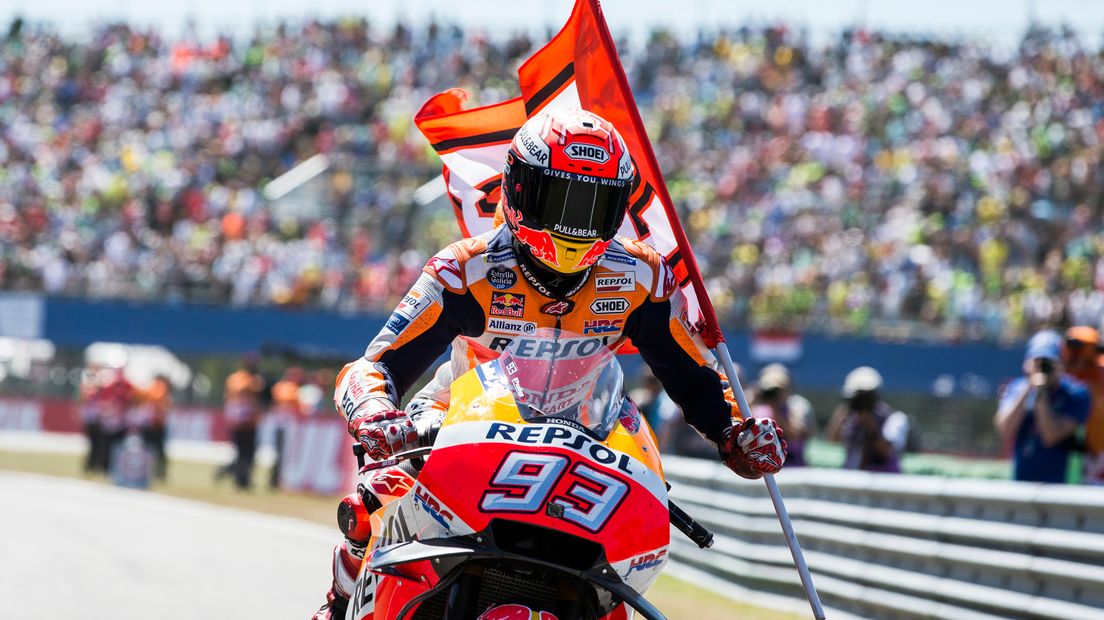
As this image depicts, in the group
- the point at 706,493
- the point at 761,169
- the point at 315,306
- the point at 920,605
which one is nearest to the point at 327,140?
the point at 315,306

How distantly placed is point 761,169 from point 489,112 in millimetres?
21508

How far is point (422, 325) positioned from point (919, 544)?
5379mm

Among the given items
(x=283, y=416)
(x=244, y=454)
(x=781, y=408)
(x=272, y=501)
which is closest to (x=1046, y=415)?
(x=781, y=408)

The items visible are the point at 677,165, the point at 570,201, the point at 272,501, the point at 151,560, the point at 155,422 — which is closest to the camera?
the point at 570,201

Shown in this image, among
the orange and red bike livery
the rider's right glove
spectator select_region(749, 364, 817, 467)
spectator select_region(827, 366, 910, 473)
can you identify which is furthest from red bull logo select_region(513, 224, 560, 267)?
spectator select_region(749, 364, 817, 467)

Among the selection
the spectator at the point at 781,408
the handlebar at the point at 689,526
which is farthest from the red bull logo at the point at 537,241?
the spectator at the point at 781,408

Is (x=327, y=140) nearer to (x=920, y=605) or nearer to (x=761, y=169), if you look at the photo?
(x=761, y=169)

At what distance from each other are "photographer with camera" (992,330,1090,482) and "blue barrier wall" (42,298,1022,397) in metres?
13.0

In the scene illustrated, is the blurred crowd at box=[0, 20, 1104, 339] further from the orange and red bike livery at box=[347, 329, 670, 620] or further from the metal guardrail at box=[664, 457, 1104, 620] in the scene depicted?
the orange and red bike livery at box=[347, 329, 670, 620]

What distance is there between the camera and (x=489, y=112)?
281 inches

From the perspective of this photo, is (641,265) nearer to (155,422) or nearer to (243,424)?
(243,424)

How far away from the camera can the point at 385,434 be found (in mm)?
4293

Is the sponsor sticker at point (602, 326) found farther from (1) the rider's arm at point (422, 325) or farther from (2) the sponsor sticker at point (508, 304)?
(1) the rider's arm at point (422, 325)

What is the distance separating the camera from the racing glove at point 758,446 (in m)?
4.91
